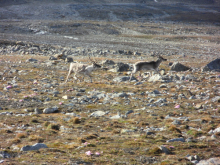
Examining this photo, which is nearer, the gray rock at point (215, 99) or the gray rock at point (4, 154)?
the gray rock at point (4, 154)

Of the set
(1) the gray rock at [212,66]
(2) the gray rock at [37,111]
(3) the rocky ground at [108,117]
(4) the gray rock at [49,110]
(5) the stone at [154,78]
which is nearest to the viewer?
(3) the rocky ground at [108,117]

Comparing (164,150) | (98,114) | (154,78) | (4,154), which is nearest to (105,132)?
(98,114)

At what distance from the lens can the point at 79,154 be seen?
7.48m

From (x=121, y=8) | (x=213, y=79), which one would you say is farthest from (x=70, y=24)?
(x=213, y=79)

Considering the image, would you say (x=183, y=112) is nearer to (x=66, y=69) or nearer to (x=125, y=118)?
(x=125, y=118)

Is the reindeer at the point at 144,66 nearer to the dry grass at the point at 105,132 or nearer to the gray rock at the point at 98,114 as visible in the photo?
the dry grass at the point at 105,132

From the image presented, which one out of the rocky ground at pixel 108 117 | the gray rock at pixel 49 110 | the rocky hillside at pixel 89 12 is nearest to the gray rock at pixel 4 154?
the rocky ground at pixel 108 117

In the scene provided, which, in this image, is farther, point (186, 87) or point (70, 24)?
point (70, 24)

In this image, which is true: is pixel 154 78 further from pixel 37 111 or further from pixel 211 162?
pixel 211 162

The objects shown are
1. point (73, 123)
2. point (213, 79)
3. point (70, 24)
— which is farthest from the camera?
point (70, 24)

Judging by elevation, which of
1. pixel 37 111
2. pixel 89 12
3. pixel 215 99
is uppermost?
pixel 89 12

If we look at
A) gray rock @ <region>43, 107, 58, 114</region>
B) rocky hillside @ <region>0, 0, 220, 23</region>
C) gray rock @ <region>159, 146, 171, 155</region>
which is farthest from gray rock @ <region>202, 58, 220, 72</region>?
rocky hillside @ <region>0, 0, 220, 23</region>

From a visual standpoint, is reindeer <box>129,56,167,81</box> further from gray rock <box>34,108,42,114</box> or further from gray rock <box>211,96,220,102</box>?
gray rock <box>34,108,42,114</box>

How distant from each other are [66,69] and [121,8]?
113436mm
